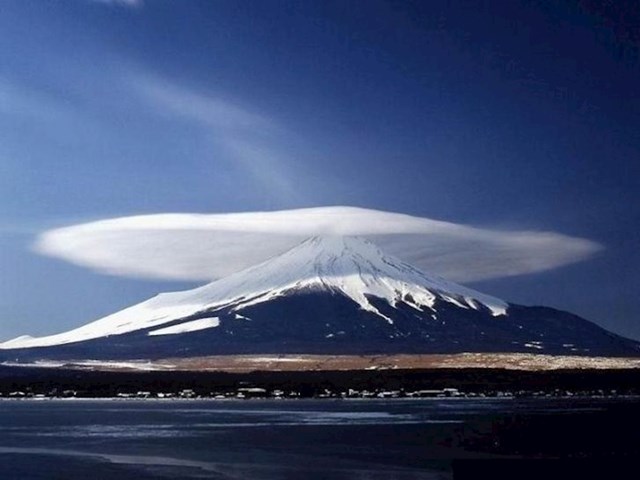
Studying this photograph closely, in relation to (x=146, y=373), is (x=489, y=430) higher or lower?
lower

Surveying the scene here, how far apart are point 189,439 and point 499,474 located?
20297 millimetres

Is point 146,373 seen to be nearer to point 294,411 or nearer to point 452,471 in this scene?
point 294,411

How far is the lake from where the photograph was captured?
116 feet

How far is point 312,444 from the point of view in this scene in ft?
147

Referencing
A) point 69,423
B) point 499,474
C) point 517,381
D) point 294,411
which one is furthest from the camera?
point 517,381

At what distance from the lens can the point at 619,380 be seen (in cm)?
14212

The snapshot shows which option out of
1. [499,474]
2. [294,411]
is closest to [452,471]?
[499,474]

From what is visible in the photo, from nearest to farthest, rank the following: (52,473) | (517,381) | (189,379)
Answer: (52,473) → (517,381) → (189,379)

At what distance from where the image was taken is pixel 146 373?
17962cm

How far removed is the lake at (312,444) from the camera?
116ft

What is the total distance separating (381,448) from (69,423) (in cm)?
2779

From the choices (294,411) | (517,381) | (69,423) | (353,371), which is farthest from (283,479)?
(353,371)

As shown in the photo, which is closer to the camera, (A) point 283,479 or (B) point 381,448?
(A) point 283,479

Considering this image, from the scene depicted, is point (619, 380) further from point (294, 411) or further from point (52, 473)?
point (52, 473)
